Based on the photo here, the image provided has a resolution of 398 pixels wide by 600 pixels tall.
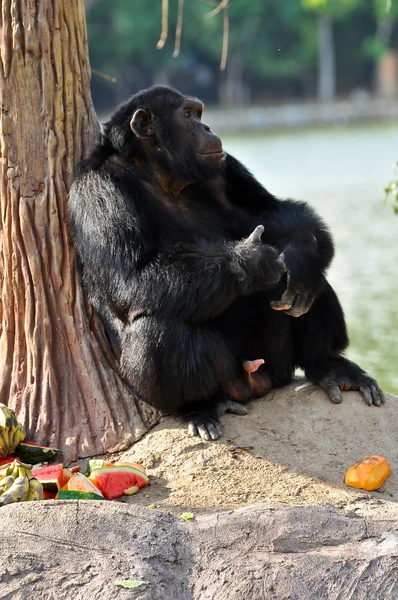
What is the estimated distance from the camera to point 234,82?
7156cm

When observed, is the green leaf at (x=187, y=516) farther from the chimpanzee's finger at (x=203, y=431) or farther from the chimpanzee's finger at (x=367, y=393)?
the chimpanzee's finger at (x=367, y=393)

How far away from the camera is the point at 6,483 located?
494 cm

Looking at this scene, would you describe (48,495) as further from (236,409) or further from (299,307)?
(299,307)

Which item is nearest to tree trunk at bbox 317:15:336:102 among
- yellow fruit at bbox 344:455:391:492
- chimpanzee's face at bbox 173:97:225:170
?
chimpanzee's face at bbox 173:97:225:170

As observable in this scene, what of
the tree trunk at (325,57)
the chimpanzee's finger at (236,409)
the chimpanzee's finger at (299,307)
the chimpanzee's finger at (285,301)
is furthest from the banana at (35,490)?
the tree trunk at (325,57)

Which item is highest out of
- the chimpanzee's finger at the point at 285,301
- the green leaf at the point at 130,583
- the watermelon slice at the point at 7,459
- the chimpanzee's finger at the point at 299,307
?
the chimpanzee's finger at the point at 285,301

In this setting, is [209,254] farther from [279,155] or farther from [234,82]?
[234,82]

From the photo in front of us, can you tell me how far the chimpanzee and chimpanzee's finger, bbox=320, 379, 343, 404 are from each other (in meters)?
0.01

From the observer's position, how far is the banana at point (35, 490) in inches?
192

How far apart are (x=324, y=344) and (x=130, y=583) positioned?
2.73 metres

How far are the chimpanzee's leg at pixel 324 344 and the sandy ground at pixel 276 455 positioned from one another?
0.45ft

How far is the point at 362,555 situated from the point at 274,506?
535 mm

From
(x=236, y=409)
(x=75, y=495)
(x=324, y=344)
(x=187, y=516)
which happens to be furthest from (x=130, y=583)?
(x=324, y=344)

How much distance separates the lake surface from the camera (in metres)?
12.8
